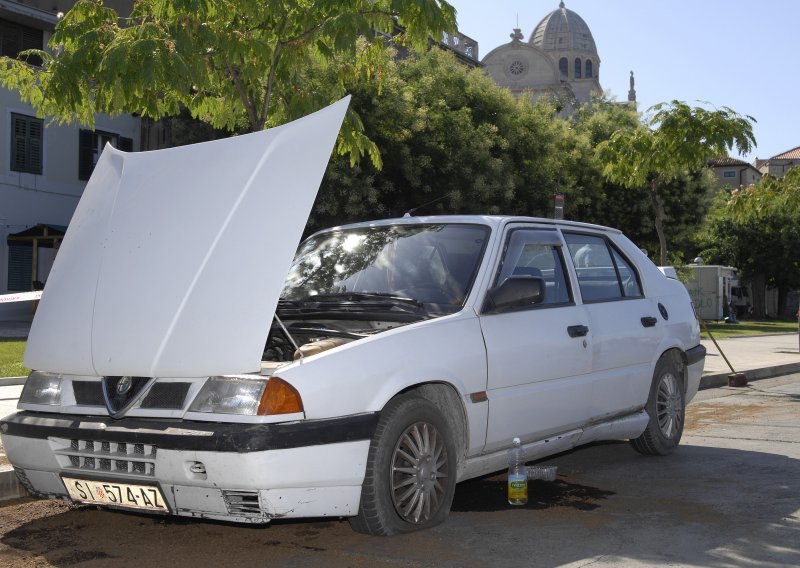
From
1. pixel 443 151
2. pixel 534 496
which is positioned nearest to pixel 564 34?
pixel 443 151

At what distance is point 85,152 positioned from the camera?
89.1 ft

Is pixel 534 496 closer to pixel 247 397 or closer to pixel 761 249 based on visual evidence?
pixel 247 397

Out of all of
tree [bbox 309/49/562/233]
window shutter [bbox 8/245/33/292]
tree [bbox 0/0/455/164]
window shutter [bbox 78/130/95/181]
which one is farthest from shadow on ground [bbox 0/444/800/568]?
window shutter [bbox 78/130/95/181]

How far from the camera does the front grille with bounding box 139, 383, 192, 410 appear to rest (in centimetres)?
446

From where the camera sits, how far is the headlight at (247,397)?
14.1 feet

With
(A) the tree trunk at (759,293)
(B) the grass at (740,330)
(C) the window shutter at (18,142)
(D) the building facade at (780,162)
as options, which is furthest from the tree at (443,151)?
(D) the building facade at (780,162)

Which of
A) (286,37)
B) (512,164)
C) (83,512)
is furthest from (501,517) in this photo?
(512,164)

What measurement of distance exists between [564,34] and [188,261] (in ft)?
504

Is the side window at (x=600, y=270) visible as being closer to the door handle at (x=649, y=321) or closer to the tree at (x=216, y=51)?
the door handle at (x=649, y=321)

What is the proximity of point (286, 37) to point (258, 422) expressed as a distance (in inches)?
193

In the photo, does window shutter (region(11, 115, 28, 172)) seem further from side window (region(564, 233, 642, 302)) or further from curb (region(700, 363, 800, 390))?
side window (region(564, 233, 642, 302))

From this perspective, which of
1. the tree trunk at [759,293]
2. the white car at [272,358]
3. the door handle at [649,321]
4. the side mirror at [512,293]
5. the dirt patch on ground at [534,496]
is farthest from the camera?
the tree trunk at [759,293]

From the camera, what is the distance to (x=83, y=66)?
7938 millimetres

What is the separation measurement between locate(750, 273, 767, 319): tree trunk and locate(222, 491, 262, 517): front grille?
2231 inches
